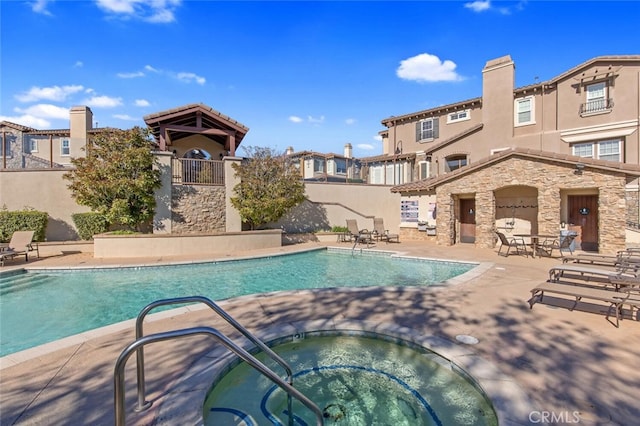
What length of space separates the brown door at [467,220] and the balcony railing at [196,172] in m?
13.4

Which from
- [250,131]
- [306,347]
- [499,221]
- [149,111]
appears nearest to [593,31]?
[499,221]

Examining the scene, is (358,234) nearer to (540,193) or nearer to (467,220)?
(467,220)

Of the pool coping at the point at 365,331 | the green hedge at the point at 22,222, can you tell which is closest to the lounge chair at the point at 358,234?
the pool coping at the point at 365,331

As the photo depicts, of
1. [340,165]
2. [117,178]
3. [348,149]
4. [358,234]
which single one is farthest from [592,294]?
[348,149]

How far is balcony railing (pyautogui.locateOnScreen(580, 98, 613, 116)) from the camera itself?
1825 centimetres

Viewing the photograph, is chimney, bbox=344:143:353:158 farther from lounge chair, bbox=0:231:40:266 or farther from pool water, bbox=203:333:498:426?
pool water, bbox=203:333:498:426

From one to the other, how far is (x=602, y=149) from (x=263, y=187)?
2019 cm

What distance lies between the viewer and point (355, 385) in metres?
3.93

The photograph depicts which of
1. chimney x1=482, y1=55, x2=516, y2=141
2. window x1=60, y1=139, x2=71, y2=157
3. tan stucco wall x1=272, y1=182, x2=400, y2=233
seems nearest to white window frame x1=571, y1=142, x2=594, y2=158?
chimney x1=482, y1=55, x2=516, y2=141

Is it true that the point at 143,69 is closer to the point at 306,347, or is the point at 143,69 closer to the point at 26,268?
the point at 26,268

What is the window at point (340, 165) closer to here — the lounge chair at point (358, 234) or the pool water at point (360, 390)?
the lounge chair at point (358, 234)

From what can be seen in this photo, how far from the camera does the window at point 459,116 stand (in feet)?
77.4

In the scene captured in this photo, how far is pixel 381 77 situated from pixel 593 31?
10.1 m

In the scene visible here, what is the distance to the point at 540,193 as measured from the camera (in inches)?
540
